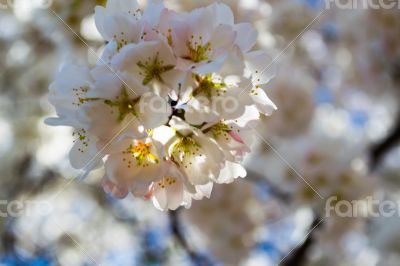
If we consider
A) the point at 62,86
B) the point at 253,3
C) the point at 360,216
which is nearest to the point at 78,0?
the point at 253,3

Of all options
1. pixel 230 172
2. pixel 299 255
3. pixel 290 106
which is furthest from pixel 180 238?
pixel 230 172

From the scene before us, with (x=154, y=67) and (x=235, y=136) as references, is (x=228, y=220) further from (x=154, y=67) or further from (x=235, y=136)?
(x=154, y=67)

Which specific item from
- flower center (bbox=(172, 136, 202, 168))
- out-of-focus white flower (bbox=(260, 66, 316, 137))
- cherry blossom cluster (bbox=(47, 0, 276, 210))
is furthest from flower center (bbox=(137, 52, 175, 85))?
out-of-focus white flower (bbox=(260, 66, 316, 137))

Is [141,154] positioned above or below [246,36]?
below

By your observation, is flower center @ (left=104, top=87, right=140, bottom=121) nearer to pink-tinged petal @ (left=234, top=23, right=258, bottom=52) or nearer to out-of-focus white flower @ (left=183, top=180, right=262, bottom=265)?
pink-tinged petal @ (left=234, top=23, right=258, bottom=52)

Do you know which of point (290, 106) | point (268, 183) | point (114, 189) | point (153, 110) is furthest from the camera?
point (268, 183)

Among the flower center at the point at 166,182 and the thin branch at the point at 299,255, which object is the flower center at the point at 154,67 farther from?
the thin branch at the point at 299,255

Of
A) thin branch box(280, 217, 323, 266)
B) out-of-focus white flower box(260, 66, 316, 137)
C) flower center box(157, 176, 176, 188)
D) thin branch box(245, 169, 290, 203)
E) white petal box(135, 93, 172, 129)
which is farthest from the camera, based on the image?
thin branch box(245, 169, 290, 203)
